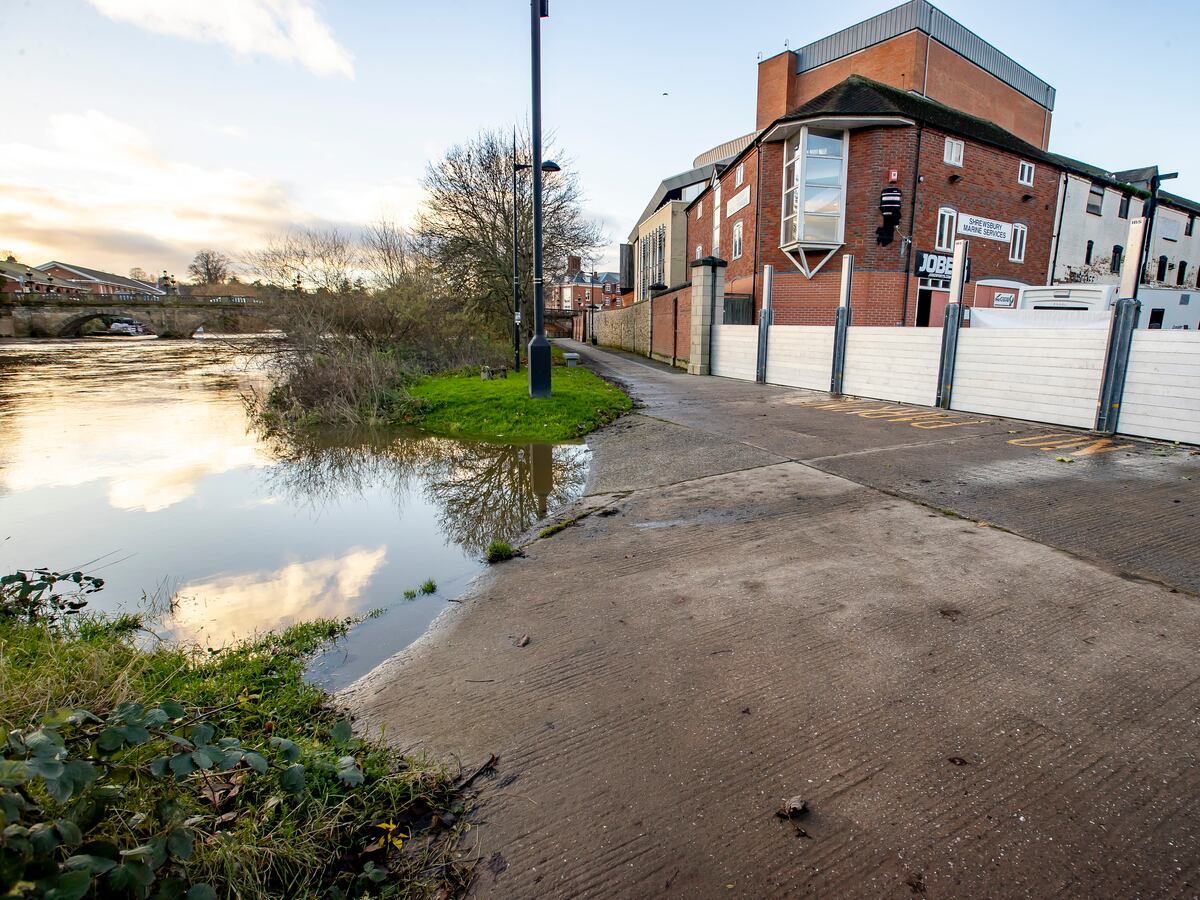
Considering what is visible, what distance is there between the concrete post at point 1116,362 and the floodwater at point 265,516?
310 inches

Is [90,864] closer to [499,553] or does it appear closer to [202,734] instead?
[202,734]

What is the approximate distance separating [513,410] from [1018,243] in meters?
23.6

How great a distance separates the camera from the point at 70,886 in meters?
1.04

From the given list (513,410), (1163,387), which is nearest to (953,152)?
(1163,387)

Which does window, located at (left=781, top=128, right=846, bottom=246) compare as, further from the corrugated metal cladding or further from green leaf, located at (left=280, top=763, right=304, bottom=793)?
green leaf, located at (left=280, top=763, right=304, bottom=793)

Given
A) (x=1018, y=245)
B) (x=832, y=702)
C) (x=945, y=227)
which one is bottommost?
(x=832, y=702)

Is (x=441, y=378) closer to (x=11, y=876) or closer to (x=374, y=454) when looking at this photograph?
(x=374, y=454)

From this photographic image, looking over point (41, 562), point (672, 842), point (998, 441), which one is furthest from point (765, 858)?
point (998, 441)

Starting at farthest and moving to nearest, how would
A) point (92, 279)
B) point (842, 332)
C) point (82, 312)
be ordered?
point (92, 279), point (82, 312), point (842, 332)

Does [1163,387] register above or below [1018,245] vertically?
below

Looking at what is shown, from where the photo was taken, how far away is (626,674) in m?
2.86

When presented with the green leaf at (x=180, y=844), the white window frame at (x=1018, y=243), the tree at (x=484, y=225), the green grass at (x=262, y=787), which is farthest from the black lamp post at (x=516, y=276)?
the white window frame at (x=1018, y=243)

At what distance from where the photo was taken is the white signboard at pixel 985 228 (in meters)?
21.8

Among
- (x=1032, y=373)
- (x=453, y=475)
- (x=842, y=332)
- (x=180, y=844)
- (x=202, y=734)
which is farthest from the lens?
(x=842, y=332)
